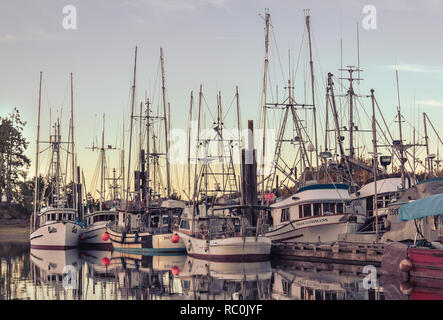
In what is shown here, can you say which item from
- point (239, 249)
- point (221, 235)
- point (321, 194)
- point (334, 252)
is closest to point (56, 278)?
point (239, 249)

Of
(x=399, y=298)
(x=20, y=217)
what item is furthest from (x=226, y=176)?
(x=20, y=217)

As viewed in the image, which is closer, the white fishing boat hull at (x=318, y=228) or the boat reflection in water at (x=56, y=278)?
the boat reflection in water at (x=56, y=278)

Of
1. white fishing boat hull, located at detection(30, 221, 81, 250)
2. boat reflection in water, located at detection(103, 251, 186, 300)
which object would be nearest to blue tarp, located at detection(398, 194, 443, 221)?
boat reflection in water, located at detection(103, 251, 186, 300)

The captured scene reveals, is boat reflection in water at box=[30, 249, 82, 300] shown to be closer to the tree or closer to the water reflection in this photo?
the water reflection

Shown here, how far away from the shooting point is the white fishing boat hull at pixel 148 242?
59.8 m

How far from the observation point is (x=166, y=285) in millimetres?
33469

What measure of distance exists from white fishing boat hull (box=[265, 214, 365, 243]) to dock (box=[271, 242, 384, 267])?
99.6 inches

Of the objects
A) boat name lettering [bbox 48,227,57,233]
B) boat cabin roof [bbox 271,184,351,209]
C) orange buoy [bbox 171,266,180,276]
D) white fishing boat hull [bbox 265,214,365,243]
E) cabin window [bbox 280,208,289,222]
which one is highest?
boat cabin roof [bbox 271,184,351,209]

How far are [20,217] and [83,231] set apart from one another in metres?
45.7

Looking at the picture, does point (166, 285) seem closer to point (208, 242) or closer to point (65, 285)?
point (65, 285)

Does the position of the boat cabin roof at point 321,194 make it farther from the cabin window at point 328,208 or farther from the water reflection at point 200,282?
the water reflection at point 200,282

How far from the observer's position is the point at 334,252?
45219 millimetres

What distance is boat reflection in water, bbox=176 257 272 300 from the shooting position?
2912 centimetres

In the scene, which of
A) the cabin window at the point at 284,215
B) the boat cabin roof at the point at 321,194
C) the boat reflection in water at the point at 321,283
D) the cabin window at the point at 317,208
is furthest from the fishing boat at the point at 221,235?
the cabin window at the point at 317,208
